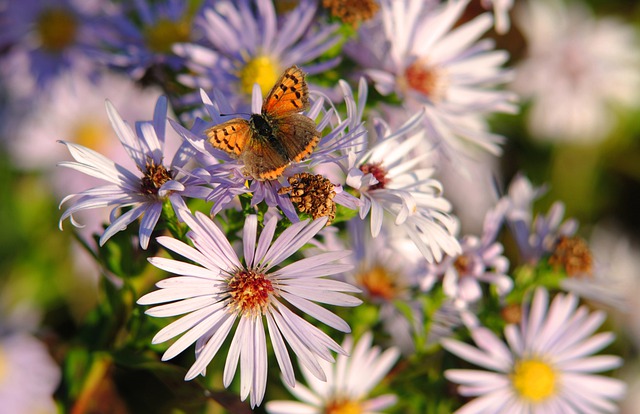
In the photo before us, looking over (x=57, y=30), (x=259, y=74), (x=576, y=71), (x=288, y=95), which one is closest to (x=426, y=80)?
(x=259, y=74)

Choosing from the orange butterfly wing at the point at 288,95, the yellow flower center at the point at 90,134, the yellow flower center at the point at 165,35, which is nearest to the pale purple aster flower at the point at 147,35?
the yellow flower center at the point at 165,35

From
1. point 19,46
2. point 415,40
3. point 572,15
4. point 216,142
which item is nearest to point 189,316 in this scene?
point 216,142

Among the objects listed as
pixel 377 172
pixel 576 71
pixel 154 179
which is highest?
pixel 576 71

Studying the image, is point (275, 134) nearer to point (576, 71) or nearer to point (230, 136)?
point (230, 136)

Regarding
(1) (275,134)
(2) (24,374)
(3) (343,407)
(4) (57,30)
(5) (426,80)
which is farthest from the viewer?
(4) (57,30)

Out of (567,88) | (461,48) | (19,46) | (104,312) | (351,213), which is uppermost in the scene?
(567,88)

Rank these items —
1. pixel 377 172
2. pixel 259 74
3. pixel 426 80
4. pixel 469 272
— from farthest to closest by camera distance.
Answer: pixel 426 80, pixel 259 74, pixel 469 272, pixel 377 172

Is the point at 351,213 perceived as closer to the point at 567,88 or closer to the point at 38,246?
the point at 38,246
